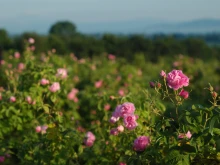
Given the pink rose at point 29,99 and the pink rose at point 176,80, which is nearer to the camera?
the pink rose at point 176,80

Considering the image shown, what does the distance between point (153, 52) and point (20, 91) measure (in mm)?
27760

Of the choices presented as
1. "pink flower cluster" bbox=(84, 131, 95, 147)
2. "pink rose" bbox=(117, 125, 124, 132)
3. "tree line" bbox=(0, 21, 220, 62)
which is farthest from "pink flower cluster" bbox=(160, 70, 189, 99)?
"tree line" bbox=(0, 21, 220, 62)

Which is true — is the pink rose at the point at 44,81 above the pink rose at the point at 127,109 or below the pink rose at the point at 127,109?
below

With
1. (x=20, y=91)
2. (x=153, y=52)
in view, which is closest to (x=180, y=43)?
(x=153, y=52)

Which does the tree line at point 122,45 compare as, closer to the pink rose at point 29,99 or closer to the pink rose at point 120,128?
the pink rose at point 29,99

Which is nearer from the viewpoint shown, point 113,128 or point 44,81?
point 113,128

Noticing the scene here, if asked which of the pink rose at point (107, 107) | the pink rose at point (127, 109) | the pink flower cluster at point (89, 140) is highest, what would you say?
the pink rose at point (127, 109)

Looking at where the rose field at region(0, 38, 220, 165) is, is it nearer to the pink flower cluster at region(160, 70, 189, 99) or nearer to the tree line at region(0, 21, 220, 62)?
the pink flower cluster at region(160, 70, 189, 99)

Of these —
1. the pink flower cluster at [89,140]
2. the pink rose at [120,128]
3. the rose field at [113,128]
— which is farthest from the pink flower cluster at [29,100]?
the pink rose at [120,128]

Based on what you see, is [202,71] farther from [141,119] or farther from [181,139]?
[181,139]

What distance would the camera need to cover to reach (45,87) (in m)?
4.46

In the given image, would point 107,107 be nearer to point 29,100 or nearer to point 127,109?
point 29,100

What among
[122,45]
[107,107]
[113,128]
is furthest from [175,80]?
[122,45]

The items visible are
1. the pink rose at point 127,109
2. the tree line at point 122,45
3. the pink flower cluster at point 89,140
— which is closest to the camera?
the pink rose at point 127,109
